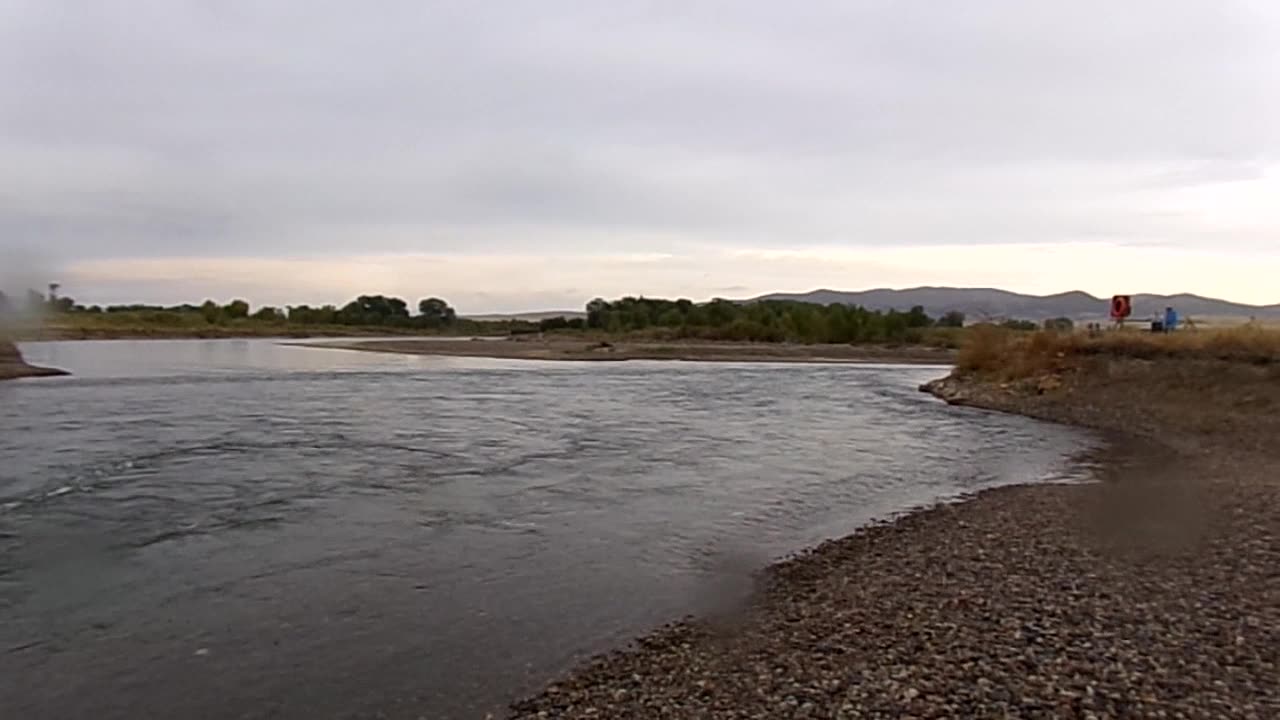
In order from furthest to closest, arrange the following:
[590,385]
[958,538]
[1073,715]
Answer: [590,385]
[958,538]
[1073,715]

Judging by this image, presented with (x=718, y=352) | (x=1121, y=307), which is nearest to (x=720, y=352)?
(x=718, y=352)

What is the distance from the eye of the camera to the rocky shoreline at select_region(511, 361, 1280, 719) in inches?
240

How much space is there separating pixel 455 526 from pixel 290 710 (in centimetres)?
620

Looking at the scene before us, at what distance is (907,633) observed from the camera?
24.7 ft

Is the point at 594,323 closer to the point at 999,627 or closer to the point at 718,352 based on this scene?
the point at 718,352

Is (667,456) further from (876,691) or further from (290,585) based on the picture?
(876,691)

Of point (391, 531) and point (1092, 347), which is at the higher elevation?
point (1092, 347)

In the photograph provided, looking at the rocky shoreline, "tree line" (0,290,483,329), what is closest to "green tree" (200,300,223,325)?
"tree line" (0,290,483,329)

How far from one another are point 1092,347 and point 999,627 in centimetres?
2947

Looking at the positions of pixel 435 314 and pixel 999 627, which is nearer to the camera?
pixel 999 627

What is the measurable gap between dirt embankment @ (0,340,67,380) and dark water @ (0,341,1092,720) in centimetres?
1561

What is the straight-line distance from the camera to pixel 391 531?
12.5 metres

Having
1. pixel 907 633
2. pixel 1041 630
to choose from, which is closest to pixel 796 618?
pixel 907 633

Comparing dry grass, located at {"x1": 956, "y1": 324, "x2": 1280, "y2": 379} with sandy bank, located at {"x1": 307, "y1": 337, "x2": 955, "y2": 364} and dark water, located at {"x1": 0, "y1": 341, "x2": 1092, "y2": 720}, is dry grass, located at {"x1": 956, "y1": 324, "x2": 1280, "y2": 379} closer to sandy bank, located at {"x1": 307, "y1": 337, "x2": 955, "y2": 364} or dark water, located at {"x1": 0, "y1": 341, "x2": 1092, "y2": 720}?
dark water, located at {"x1": 0, "y1": 341, "x2": 1092, "y2": 720}
